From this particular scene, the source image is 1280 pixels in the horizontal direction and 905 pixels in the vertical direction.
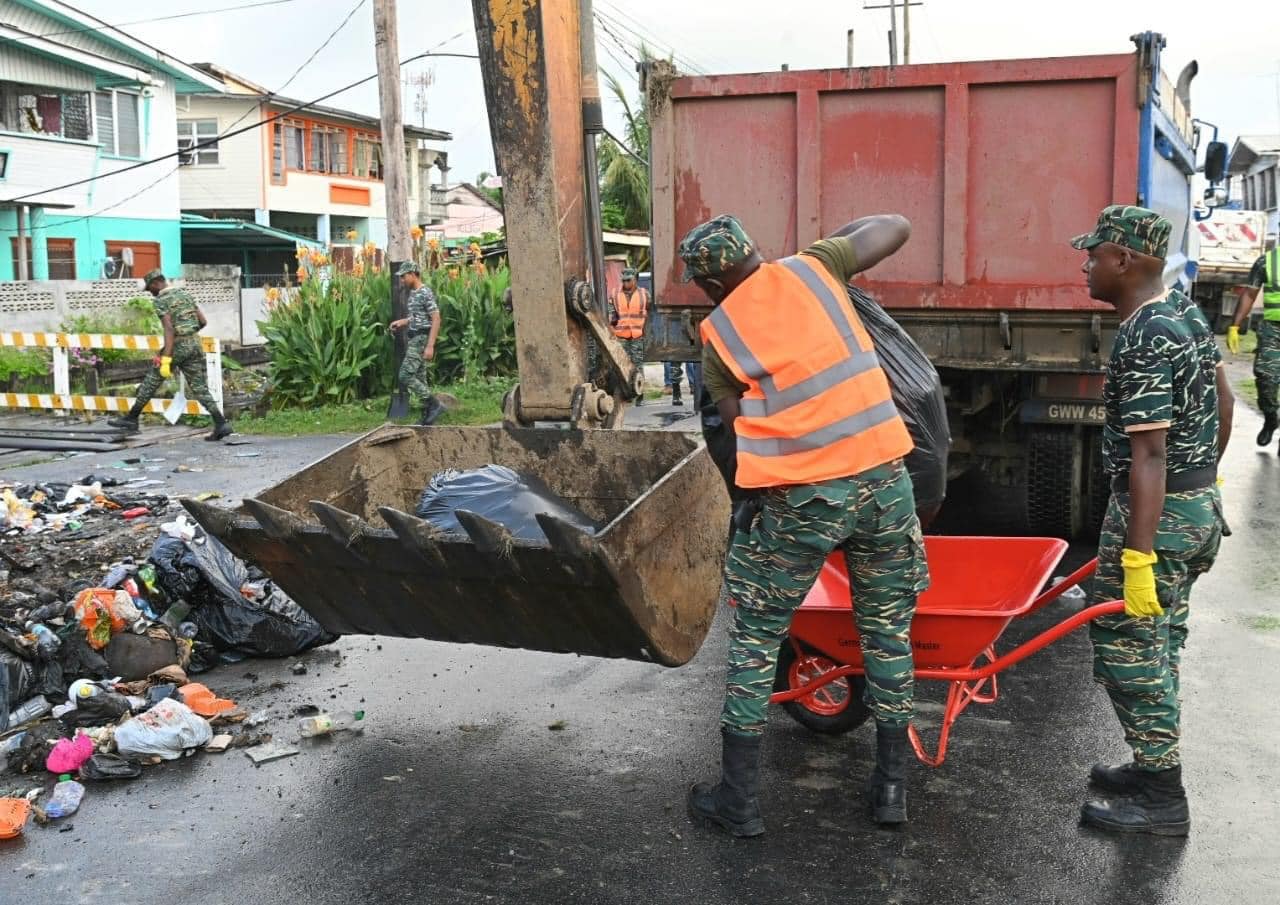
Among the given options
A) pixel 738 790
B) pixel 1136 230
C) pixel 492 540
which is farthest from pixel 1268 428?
pixel 492 540

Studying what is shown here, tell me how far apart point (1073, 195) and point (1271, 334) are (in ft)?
16.7

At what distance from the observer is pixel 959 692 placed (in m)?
3.91

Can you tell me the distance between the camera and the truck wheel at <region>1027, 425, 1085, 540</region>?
275 inches

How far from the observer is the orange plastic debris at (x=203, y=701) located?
15.1 feet

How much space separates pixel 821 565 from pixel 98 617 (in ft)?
10.3

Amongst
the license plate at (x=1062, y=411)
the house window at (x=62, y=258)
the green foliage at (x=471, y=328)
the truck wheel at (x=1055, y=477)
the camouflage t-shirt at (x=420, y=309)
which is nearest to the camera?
the license plate at (x=1062, y=411)

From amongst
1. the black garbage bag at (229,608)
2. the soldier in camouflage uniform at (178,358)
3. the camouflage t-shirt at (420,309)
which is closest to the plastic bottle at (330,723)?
the black garbage bag at (229,608)

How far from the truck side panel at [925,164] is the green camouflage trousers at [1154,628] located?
9.56ft

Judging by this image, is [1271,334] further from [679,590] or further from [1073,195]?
[679,590]

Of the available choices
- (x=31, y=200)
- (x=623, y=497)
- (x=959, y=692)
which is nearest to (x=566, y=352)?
(x=623, y=497)

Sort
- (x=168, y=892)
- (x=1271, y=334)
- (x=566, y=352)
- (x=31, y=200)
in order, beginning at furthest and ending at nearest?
(x=31, y=200) < (x=1271, y=334) < (x=566, y=352) < (x=168, y=892)

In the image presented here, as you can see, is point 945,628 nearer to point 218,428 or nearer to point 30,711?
point 30,711

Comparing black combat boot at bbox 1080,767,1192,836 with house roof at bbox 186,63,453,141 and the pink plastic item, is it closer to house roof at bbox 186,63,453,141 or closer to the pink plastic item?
the pink plastic item

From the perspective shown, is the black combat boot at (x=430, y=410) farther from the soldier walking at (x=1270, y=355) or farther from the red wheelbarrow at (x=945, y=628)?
the red wheelbarrow at (x=945, y=628)
